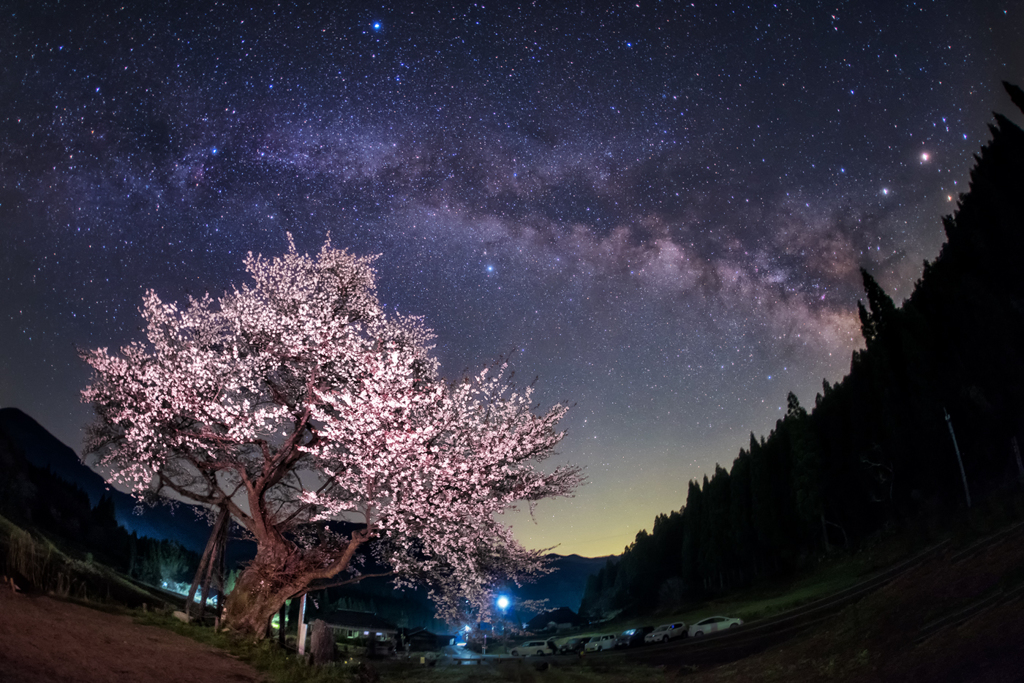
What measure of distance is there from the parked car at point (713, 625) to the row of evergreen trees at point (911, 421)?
775 inches

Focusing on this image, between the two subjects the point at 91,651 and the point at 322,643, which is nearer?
the point at 91,651

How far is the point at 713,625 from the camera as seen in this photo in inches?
1449

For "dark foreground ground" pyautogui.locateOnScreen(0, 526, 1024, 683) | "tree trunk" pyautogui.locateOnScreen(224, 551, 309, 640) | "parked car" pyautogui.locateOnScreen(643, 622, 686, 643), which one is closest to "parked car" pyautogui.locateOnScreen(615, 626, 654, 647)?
"parked car" pyautogui.locateOnScreen(643, 622, 686, 643)

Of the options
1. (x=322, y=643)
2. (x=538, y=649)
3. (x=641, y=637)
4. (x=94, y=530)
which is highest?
(x=94, y=530)

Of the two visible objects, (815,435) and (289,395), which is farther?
(815,435)

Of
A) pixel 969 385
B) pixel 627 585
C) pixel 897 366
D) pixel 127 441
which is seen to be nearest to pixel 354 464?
pixel 127 441

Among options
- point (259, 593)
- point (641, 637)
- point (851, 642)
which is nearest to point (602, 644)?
point (641, 637)

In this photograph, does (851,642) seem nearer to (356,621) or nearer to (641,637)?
(641,637)

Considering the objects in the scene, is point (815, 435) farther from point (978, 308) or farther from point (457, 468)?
point (457, 468)

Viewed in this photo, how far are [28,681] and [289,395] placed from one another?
38.8ft

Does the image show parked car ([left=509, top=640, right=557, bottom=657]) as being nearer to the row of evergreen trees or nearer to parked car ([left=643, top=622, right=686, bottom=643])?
parked car ([left=643, top=622, right=686, bottom=643])

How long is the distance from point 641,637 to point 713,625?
5634 mm

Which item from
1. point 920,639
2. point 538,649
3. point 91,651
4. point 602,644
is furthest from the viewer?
point 538,649

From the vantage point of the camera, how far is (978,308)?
3919cm
